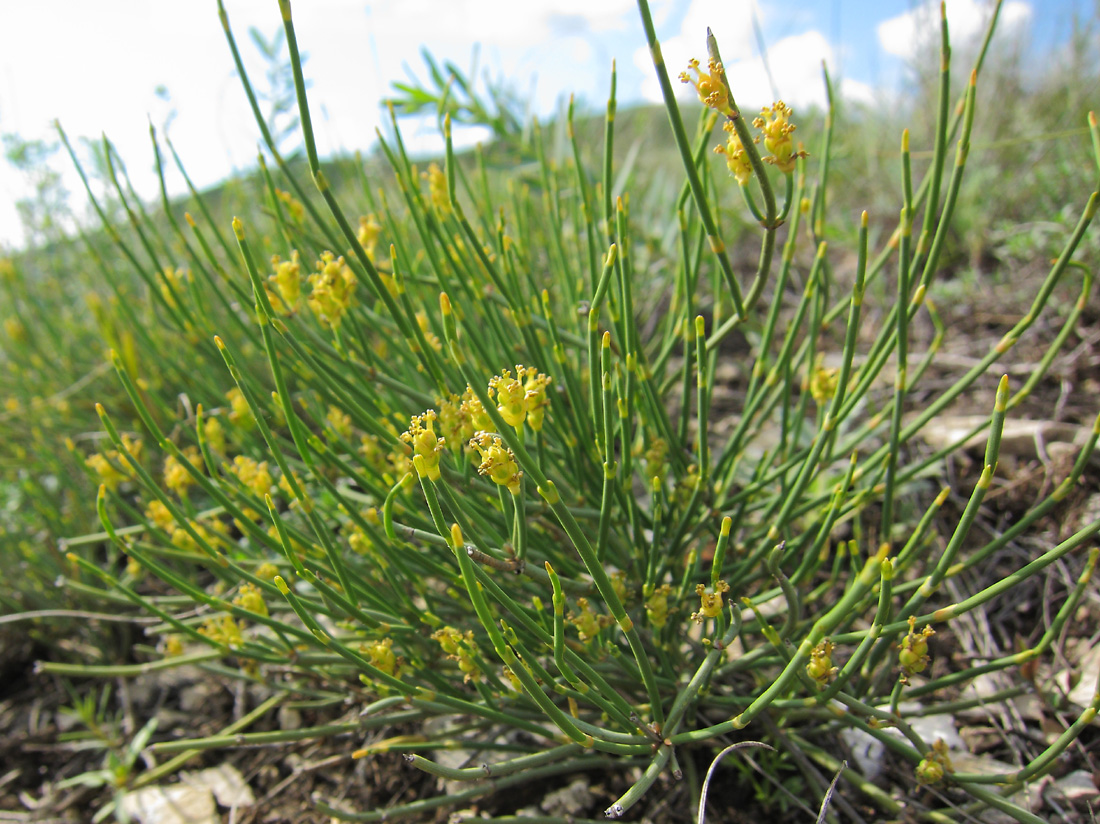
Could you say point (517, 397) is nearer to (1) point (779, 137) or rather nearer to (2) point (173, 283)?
(1) point (779, 137)

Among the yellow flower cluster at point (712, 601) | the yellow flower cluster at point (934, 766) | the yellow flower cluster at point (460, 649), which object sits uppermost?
the yellow flower cluster at point (712, 601)

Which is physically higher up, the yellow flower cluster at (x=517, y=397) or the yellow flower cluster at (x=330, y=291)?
the yellow flower cluster at (x=330, y=291)

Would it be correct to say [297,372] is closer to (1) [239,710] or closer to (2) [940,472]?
(1) [239,710]

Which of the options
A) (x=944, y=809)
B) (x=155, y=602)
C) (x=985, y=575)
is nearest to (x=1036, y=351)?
(x=985, y=575)

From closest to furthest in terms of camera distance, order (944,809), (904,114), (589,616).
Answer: (589,616)
(944,809)
(904,114)

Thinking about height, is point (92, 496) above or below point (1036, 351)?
above

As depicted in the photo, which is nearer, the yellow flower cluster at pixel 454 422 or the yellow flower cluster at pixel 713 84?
the yellow flower cluster at pixel 713 84

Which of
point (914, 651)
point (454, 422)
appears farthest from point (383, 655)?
point (914, 651)

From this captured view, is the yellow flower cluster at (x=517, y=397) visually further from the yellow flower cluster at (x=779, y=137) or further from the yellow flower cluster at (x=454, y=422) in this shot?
the yellow flower cluster at (x=779, y=137)

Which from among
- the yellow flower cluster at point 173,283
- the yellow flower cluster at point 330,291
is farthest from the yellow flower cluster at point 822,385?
the yellow flower cluster at point 173,283
